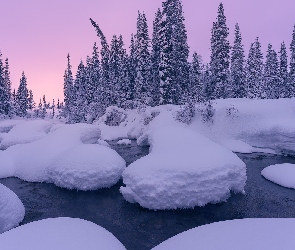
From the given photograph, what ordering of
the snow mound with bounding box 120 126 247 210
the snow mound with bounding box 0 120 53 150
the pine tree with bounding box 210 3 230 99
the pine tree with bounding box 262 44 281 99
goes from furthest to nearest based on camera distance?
the pine tree with bounding box 262 44 281 99 → the pine tree with bounding box 210 3 230 99 → the snow mound with bounding box 0 120 53 150 → the snow mound with bounding box 120 126 247 210

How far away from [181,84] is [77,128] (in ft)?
77.4

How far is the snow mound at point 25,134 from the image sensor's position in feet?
56.0

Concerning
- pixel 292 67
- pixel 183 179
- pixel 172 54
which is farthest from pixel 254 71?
pixel 183 179

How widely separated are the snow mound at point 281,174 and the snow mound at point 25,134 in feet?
46.9

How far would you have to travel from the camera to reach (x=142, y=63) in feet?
114

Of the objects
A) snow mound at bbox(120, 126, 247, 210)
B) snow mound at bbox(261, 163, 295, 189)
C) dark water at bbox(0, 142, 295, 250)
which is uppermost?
snow mound at bbox(120, 126, 247, 210)

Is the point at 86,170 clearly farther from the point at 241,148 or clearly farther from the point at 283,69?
the point at 283,69

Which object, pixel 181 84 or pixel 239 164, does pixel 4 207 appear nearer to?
pixel 239 164

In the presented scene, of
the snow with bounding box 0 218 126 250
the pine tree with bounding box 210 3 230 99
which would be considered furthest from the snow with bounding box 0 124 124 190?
the pine tree with bounding box 210 3 230 99

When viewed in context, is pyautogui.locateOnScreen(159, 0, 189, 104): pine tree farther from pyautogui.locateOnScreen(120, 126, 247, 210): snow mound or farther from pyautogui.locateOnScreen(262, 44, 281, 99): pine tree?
pyautogui.locateOnScreen(120, 126, 247, 210): snow mound

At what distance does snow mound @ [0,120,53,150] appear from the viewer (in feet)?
56.0

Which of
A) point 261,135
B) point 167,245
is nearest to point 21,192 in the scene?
point 167,245

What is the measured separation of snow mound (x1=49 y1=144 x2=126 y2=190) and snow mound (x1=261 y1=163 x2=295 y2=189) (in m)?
5.53

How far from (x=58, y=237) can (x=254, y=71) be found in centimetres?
3877
